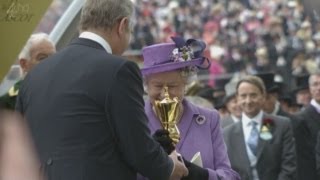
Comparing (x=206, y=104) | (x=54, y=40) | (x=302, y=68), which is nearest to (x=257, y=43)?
(x=302, y=68)

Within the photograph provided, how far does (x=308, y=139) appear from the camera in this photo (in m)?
10.3

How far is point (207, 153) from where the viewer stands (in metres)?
5.08

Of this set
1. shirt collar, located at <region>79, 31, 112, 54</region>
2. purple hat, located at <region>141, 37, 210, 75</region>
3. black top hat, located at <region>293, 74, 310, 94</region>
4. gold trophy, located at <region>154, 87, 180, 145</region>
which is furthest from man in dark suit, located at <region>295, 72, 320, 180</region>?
shirt collar, located at <region>79, 31, 112, 54</region>

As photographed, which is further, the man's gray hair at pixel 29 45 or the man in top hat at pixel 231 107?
the man in top hat at pixel 231 107

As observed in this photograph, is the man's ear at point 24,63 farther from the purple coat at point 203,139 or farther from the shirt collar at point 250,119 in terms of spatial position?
the shirt collar at point 250,119

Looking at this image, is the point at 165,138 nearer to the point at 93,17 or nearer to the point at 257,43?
the point at 93,17

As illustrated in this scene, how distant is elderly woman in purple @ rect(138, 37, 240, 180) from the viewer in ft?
16.7

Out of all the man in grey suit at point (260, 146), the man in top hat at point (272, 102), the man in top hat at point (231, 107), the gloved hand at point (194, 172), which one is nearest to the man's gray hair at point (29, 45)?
the gloved hand at point (194, 172)

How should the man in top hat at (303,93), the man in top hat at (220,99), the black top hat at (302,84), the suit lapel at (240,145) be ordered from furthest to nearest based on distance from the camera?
the black top hat at (302,84) → the man in top hat at (303,93) → the man in top hat at (220,99) → the suit lapel at (240,145)

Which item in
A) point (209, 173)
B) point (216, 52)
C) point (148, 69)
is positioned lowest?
point (209, 173)

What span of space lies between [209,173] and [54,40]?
2.38m

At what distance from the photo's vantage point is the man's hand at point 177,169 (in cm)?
464

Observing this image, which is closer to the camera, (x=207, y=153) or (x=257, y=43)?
(x=207, y=153)

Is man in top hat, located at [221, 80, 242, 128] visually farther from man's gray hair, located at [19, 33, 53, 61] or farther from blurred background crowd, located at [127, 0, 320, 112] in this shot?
blurred background crowd, located at [127, 0, 320, 112]
